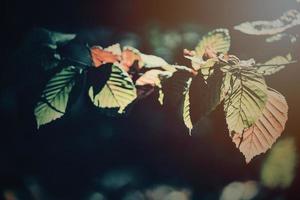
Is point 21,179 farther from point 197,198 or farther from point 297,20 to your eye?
point 297,20

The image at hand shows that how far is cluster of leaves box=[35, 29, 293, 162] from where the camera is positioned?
1.88 feet

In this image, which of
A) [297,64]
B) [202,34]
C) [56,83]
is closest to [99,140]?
[56,83]

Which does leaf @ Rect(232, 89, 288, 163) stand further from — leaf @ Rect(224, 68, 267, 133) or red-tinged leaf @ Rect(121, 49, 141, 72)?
red-tinged leaf @ Rect(121, 49, 141, 72)

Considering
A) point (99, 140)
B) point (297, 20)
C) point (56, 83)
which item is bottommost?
point (99, 140)

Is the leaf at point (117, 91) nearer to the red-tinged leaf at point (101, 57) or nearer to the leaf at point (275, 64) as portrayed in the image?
the red-tinged leaf at point (101, 57)

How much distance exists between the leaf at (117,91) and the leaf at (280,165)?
1.10 ft

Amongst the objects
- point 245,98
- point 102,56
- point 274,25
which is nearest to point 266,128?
point 245,98

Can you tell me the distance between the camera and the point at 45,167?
2.54 feet

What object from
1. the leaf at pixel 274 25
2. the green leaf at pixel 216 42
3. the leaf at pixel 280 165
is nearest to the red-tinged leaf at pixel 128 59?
the green leaf at pixel 216 42

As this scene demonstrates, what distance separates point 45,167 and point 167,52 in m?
0.35

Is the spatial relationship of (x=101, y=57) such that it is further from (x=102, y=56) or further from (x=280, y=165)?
(x=280, y=165)

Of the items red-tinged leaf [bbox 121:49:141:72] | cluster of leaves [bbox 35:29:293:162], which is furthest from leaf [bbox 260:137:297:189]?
red-tinged leaf [bbox 121:49:141:72]

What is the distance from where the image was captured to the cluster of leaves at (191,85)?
57 centimetres

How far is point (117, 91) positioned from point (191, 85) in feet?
0.44
